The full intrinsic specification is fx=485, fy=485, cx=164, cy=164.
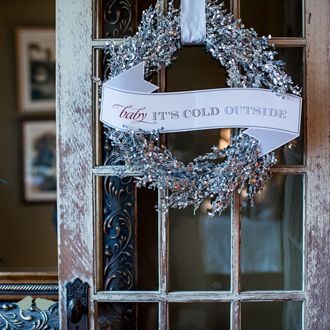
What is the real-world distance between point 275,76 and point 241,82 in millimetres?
83

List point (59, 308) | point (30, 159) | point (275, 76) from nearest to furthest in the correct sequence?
point (275, 76), point (59, 308), point (30, 159)

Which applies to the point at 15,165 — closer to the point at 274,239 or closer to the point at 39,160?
the point at 39,160

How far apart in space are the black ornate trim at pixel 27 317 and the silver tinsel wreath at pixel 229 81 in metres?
0.48

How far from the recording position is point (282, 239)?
4.40 feet

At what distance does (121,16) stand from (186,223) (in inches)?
23.0

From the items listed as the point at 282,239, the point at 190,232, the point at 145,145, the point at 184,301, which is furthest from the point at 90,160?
the point at 282,239

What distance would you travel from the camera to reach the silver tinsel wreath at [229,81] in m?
1.19

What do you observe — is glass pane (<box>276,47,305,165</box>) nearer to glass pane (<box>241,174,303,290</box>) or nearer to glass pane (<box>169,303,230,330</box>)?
glass pane (<box>241,174,303,290</box>)

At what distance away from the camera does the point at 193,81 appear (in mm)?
1297

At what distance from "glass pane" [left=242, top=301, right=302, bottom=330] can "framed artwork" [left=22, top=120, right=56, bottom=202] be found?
1.90 m

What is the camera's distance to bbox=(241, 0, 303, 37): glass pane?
1.29 m

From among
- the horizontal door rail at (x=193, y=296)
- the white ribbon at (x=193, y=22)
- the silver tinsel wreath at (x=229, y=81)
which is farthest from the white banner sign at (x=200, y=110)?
the horizontal door rail at (x=193, y=296)

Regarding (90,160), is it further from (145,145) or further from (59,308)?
(59,308)

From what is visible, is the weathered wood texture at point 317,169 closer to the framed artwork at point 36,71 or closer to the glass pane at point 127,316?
the glass pane at point 127,316
